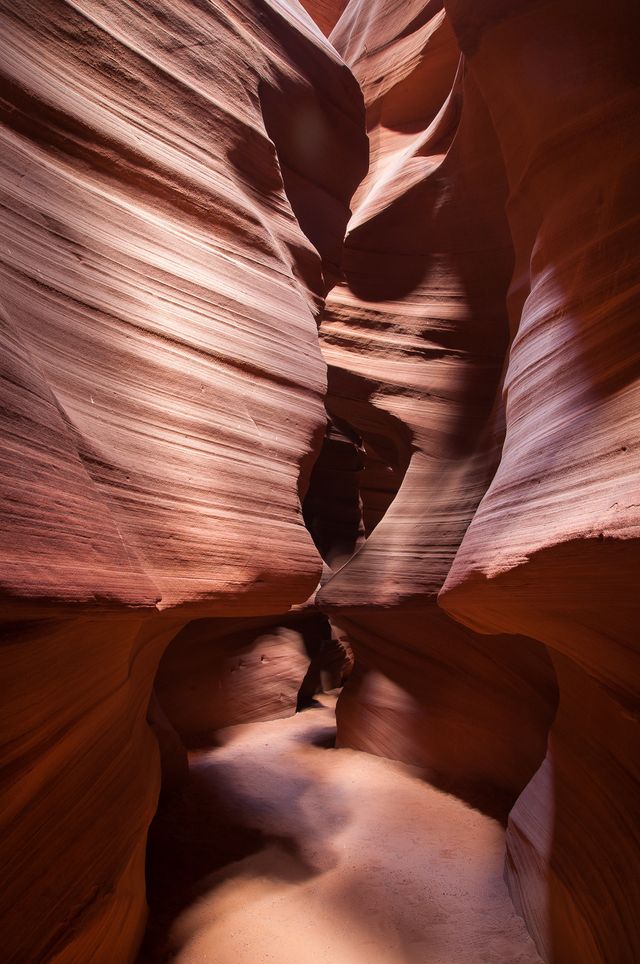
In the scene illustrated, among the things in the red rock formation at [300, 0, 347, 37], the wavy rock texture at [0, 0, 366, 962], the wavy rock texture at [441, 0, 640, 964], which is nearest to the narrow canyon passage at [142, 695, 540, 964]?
the wavy rock texture at [441, 0, 640, 964]

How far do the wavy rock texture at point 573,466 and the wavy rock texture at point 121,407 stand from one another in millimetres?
1253

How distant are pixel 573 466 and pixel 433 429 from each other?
13.3 ft

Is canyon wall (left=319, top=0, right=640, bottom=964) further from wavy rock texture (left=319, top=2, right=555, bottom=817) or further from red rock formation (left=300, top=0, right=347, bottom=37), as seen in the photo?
red rock formation (left=300, top=0, right=347, bottom=37)

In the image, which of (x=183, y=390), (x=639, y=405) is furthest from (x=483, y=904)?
(x=183, y=390)

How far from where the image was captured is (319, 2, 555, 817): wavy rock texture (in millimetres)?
6090

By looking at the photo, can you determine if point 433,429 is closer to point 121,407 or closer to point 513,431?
point 513,431

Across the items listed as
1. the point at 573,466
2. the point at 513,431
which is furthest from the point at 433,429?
the point at 573,466

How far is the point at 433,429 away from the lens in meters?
6.84

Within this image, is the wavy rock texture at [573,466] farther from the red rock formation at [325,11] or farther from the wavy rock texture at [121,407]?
the red rock formation at [325,11]

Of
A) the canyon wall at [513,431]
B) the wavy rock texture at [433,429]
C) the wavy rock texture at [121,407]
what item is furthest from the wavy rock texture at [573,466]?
the wavy rock texture at [433,429]

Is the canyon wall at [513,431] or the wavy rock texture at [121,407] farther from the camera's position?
the canyon wall at [513,431]

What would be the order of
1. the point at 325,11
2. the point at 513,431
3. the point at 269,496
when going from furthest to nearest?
1. the point at 325,11
2. the point at 513,431
3. the point at 269,496

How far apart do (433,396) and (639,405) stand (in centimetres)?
432

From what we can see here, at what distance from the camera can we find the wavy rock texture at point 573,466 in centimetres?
269
